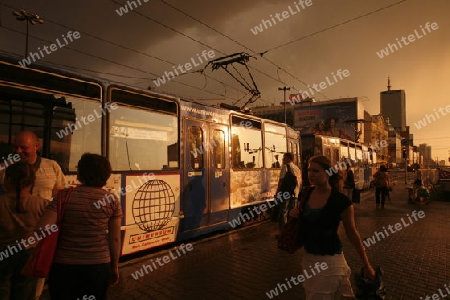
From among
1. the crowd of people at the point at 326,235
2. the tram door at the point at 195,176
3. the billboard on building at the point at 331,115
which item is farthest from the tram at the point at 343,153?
the billboard on building at the point at 331,115

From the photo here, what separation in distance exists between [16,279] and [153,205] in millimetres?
3294

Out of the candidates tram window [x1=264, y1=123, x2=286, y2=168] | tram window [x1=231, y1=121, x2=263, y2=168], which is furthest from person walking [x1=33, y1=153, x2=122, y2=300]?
tram window [x1=264, y1=123, x2=286, y2=168]

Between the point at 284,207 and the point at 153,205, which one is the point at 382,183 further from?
the point at 153,205

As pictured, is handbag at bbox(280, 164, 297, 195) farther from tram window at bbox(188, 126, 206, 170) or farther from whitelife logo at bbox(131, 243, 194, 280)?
whitelife logo at bbox(131, 243, 194, 280)

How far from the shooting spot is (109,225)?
2.81m

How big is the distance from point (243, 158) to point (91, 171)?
22.9 ft

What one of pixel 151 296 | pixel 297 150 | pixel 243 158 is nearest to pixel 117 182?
pixel 151 296

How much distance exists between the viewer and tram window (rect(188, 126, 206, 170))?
7.49m

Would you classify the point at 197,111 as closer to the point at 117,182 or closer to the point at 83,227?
the point at 117,182

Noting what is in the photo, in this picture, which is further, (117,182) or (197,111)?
(197,111)

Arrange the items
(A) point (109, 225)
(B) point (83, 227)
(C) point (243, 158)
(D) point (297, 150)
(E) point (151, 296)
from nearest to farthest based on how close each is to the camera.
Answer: (B) point (83, 227) → (A) point (109, 225) → (E) point (151, 296) → (C) point (243, 158) → (D) point (297, 150)

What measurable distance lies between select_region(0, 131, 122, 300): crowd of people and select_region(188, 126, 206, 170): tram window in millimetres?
4419

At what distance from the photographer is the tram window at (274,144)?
35.4 feet

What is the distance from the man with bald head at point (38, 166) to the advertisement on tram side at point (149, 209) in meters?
2.01
